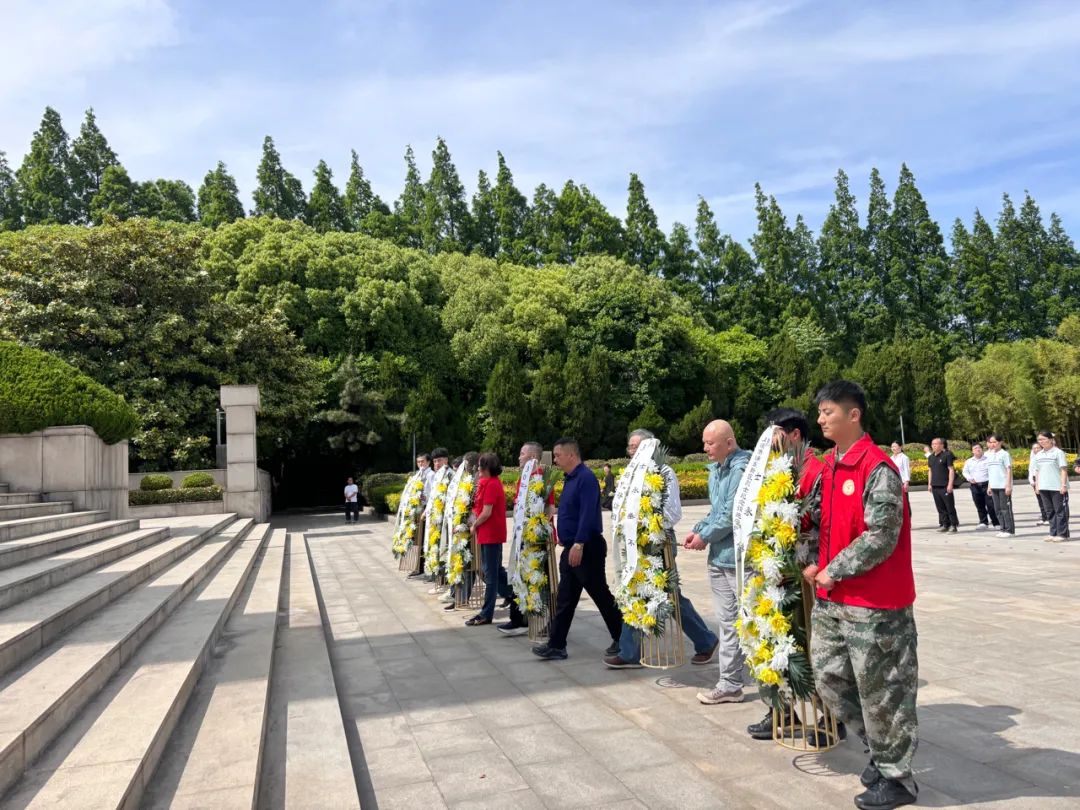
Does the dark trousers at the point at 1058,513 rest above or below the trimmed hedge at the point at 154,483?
below

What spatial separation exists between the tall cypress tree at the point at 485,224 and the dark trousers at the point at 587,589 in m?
51.5

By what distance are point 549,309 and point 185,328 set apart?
2044 cm

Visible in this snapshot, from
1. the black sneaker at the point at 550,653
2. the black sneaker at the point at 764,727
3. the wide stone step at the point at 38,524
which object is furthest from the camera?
the wide stone step at the point at 38,524

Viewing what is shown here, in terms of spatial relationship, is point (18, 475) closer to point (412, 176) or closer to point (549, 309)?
point (549, 309)

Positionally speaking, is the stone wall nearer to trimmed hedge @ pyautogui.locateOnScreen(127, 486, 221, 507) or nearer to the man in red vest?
trimmed hedge @ pyautogui.locateOnScreen(127, 486, 221, 507)

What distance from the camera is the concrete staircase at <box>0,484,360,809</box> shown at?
10.2ft

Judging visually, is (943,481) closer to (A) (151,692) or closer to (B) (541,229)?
(A) (151,692)

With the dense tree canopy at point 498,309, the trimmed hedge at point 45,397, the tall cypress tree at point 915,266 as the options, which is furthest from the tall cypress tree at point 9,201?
the tall cypress tree at point 915,266

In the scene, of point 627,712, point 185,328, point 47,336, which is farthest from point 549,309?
point 627,712

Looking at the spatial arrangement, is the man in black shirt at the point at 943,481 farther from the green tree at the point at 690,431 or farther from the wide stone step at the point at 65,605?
the green tree at the point at 690,431

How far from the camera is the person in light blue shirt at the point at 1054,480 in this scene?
37.9 ft

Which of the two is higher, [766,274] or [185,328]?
[766,274]

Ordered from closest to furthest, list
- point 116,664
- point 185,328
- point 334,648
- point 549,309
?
point 116,664 → point 334,648 → point 185,328 → point 549,309

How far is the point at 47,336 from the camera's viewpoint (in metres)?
21.2
